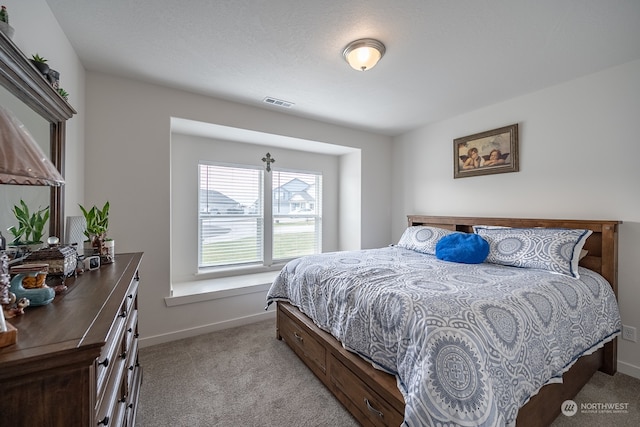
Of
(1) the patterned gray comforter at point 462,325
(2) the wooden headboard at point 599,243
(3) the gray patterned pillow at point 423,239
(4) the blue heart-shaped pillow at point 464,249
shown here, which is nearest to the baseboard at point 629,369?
(1) the patterned gray comforter at point 462,325

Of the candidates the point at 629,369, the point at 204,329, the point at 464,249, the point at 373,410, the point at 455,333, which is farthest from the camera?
the point at 204,329

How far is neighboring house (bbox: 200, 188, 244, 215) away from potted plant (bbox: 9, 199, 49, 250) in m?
2.07

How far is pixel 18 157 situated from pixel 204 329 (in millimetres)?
2613

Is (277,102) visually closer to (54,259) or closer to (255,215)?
(255,215)

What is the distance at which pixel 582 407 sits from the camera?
1.75m

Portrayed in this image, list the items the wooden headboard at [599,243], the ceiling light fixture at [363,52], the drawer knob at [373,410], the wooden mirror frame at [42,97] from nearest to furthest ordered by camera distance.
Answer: the wooden mirror frame at [42,97] → the drawer knob at [373,410] → the ceiling light fixture at [363,52] → the wooden headboard at [599,243]

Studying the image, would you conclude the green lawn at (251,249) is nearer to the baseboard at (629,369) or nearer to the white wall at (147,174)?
the white wall at (147,174)

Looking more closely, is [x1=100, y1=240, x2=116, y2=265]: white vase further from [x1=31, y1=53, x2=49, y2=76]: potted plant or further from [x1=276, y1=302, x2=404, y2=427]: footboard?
[x1=276, y1=302, x2=404, y2=427]: footboard

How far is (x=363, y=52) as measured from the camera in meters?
1.91

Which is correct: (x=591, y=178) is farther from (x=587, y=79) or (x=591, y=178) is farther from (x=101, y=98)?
(x=101, y=98)

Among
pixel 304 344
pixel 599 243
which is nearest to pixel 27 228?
pixel 304 344

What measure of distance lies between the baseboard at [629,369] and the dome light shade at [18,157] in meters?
3.71

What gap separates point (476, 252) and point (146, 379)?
112 inches

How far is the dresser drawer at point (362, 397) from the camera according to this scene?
1.33m
